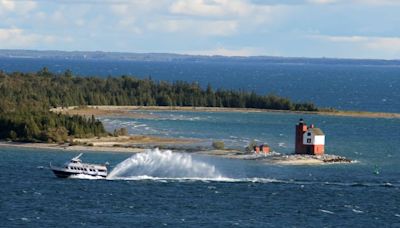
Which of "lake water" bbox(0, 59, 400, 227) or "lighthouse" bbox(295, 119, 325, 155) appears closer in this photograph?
"lake water" bbox(0, 59, 400, 227)

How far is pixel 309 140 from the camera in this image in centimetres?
11862

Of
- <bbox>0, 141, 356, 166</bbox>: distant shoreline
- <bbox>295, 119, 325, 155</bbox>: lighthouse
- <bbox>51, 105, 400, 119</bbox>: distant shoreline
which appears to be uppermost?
<bbox>295, 119, 325, 155</bbox>: lighthouse

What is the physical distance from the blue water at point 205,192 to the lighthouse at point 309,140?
14.2ft

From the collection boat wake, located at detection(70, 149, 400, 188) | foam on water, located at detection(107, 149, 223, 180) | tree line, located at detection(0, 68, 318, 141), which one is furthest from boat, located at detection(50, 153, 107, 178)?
tree line, located at detection(0, 68, 318, 141)

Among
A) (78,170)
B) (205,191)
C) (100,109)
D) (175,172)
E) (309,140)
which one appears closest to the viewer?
(205,191)

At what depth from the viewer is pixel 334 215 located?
83375 millimetres

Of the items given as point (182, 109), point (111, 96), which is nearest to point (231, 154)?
point (182, 109)

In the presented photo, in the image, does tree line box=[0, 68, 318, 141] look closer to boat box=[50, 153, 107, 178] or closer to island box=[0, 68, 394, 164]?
island box=[0, 68, 394, 164]

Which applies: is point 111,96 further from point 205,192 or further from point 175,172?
point 205,192

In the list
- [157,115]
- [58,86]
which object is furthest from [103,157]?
[58,86]

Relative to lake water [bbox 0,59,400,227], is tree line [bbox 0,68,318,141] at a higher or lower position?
higher

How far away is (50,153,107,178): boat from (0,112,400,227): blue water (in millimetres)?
910

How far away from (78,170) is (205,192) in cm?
1296

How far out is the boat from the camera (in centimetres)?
10031
